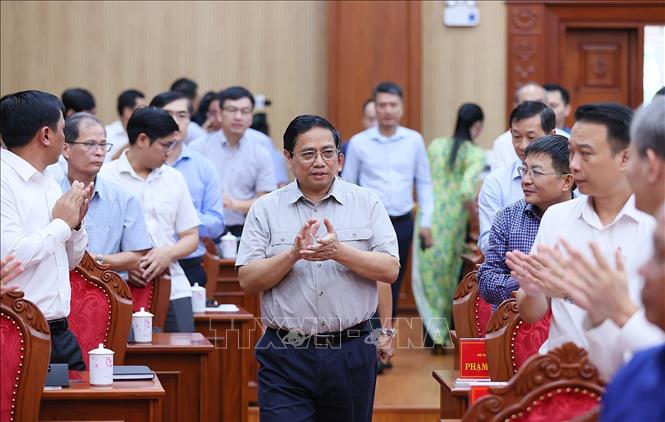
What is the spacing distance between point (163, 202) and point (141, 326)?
2.52 ft

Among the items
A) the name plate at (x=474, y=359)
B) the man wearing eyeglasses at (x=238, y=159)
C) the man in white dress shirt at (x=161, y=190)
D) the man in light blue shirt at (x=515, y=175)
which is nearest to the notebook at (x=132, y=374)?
the name plate at (x=474, y=359)

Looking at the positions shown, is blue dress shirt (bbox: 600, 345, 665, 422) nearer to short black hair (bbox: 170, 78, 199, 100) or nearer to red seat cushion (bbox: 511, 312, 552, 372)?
red seat cushion (bbox: 511, 312, 552, 372)

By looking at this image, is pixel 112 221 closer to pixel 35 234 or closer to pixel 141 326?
pixel 141 326

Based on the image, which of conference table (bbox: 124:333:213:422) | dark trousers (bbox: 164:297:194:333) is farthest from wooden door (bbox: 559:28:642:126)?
conference table (bbox: 124:333:213:422)

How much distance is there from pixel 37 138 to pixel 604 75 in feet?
23.0

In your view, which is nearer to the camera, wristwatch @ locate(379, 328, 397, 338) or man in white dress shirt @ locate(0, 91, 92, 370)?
man in white dress shirt @ locate(0, 91, 92, 370)

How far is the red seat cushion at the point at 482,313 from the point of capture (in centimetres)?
450

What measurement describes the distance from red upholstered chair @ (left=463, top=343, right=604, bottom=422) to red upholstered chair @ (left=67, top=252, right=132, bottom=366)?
194cm

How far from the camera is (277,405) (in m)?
3.86

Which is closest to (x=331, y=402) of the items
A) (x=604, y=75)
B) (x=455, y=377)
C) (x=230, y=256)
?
(x=455, y=377)

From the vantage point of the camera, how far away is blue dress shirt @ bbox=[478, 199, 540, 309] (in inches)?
161

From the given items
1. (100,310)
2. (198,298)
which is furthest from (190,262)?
(100,310)

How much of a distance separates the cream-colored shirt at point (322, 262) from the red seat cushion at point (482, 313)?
630 mm

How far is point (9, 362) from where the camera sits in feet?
11.2
